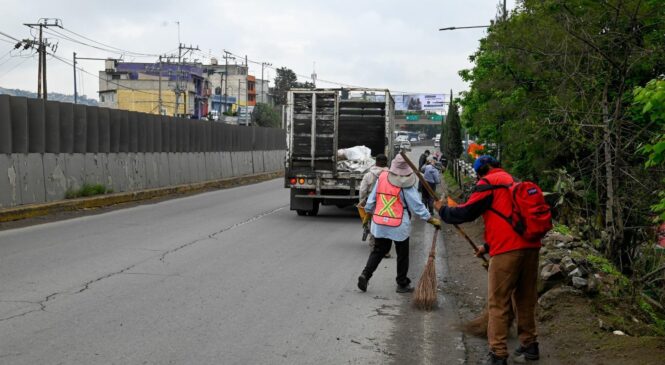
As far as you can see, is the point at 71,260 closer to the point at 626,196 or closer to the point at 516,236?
the point at 516,236

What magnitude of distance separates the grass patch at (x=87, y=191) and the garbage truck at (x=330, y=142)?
5382 millimetres

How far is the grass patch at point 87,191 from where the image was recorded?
1852 cm

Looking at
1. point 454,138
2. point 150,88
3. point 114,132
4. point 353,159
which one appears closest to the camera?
point 353,159

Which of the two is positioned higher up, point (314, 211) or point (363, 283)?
point (363, 283)

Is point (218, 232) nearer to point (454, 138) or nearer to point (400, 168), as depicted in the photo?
point (400, 168)

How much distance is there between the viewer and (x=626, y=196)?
401 inches

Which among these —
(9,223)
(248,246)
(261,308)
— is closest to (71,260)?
(248,246)

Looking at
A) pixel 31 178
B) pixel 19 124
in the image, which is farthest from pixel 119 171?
pixel 19 124

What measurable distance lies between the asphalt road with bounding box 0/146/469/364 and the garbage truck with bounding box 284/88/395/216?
11.0ft

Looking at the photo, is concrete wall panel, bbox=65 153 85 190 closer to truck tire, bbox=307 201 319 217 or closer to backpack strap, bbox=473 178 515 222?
truck tire, bbox=307 201 319 217

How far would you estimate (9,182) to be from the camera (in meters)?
15.9

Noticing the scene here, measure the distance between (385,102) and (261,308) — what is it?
10989 mm

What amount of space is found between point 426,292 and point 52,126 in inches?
493

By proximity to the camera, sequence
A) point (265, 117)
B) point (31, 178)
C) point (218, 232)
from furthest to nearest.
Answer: point (265, 117), point (31, 178), point (218, 232)
